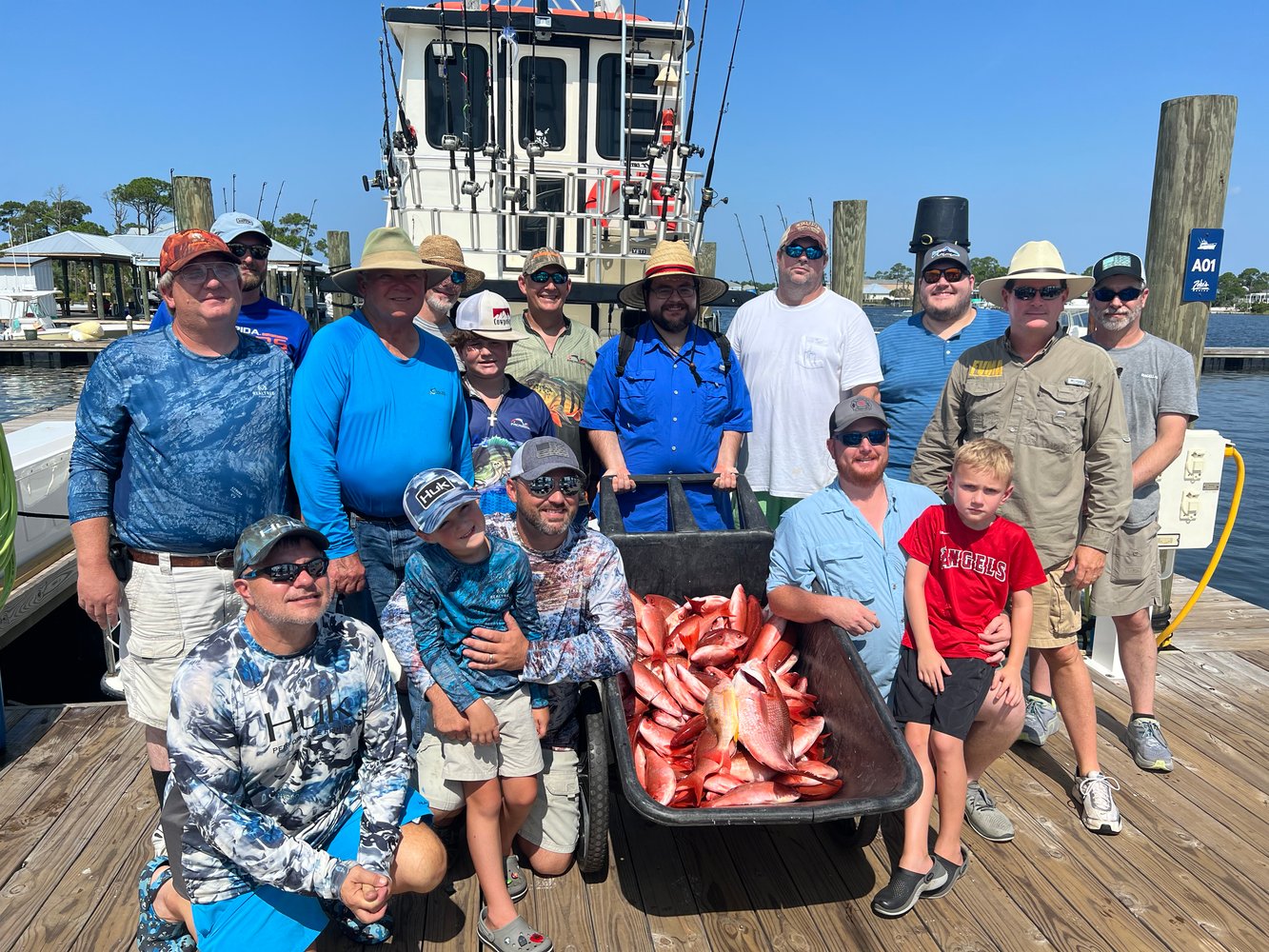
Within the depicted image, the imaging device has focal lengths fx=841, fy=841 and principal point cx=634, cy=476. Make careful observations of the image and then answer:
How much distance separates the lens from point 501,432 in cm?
368

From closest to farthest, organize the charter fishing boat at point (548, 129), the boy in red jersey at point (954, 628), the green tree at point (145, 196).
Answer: the boy in red jersey at point (954, 628)
the charter fishing boat at point (548, 129)
the green tree at point (145, 196)

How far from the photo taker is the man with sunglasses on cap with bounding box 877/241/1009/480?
3.96 m

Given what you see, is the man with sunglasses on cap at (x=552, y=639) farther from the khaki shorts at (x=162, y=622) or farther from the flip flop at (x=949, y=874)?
the flip flop at (x=949, y=874)

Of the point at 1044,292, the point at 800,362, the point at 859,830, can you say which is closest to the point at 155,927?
the point at 859,830

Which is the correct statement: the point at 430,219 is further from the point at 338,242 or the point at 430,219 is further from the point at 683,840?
the point at 683,840

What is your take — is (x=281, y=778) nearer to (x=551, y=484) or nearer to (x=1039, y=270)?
(x=551, y=484)

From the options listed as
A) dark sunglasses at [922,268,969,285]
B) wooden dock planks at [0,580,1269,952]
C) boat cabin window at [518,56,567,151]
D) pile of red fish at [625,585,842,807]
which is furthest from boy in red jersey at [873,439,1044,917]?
boat cabin window at [518,56,567,151]

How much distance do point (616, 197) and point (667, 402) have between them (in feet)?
24.2

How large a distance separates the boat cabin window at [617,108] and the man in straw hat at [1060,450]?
29.2 feet

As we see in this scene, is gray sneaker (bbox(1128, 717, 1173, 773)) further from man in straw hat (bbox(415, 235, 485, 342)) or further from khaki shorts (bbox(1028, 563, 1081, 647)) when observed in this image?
man in straw hat (bbox(415, 235, 485, 342))

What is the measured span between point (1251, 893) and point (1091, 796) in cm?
54

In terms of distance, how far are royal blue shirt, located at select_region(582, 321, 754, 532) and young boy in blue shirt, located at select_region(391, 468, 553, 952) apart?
159cm

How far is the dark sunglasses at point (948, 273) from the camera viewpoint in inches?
155

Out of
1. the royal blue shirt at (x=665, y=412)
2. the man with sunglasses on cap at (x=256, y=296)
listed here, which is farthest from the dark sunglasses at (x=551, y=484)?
the man with sunglasses on cap at (x=256, y=296)
